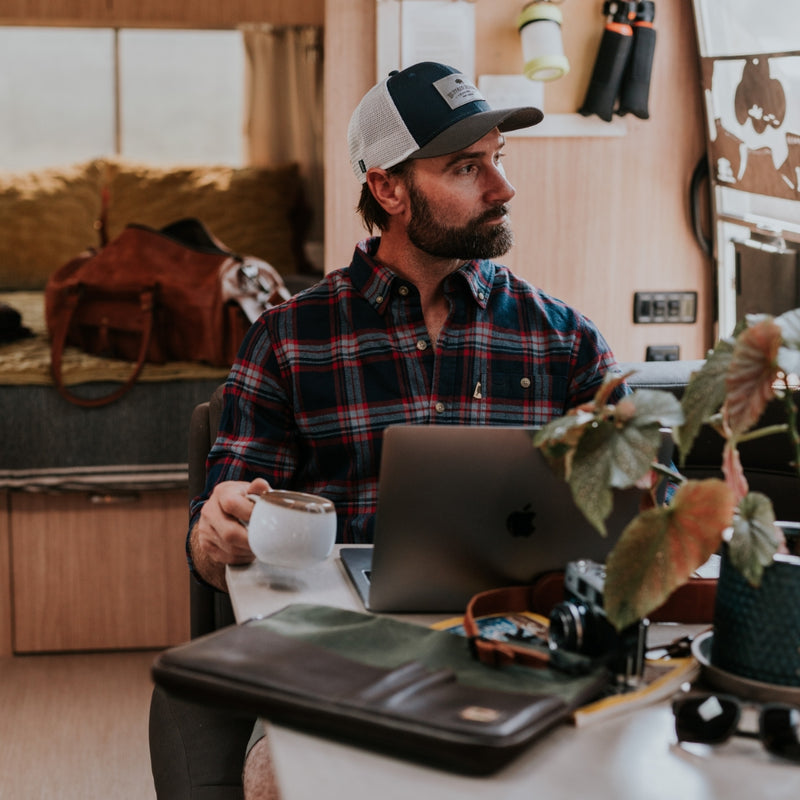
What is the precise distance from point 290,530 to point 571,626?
33cm

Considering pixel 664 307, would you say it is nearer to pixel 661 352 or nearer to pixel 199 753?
pixel 661 352

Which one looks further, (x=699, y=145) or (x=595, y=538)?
(x=699, y=145)

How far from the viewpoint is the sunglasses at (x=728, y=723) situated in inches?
29.5

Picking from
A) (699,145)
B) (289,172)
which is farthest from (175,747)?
(289,172)

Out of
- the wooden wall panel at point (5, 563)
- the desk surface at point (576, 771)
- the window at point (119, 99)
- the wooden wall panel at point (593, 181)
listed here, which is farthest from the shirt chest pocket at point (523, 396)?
the window at point (119, 99)

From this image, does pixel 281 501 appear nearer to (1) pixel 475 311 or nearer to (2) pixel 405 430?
(2) pixel 405 430

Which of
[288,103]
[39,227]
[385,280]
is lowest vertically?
[385,280]

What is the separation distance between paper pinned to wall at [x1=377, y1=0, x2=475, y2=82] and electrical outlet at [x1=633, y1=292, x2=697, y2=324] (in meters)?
0.72

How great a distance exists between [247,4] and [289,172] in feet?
2.06

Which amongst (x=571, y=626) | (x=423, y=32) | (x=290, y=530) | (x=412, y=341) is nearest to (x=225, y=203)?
(x=423, y=32)

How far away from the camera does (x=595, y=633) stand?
88 centimetres

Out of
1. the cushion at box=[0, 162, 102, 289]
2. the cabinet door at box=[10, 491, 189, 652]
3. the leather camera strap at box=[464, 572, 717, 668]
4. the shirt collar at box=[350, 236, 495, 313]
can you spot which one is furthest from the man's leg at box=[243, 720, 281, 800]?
the cushion at box=[0, 162, 102, 289]

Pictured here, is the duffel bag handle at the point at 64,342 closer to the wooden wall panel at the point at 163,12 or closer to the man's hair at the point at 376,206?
the man's hair at the point at 376,206

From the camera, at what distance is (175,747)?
1.46 metres
